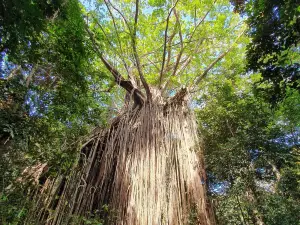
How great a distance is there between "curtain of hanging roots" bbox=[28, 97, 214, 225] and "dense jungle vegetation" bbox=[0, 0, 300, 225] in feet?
0.05

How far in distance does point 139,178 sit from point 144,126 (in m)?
0.98

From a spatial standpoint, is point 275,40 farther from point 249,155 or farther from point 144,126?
point 249,155

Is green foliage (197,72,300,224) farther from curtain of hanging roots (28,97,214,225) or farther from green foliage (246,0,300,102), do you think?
green foliage (246,0,300,102)

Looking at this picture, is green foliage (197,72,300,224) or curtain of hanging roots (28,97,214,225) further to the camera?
green foliage (197,72,300,224)

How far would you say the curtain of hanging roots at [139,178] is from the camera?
8.39 ft

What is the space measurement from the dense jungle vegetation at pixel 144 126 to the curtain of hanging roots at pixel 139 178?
0.02 metres

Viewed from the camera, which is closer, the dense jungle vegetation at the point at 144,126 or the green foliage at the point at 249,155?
the dense jungle vegetation at the point at 144,126

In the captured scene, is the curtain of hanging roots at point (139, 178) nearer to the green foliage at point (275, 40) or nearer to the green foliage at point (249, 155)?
the green foliage at point (249, 155)

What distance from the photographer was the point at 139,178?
281cm

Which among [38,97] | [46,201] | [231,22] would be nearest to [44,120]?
[38,97]

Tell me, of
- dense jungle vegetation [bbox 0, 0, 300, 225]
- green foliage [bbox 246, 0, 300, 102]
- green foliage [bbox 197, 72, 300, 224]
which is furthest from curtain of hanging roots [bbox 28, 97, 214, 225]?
green foliage [bbox 246, 0, 300, 102]

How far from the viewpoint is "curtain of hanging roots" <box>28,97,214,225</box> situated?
256 cm

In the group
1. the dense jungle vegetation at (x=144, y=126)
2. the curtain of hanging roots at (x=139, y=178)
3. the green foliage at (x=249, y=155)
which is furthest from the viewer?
the green foliage at (x=249, y=155)

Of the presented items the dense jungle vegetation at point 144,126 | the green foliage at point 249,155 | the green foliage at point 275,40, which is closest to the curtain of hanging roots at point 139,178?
the dense jungle vegetation at point 144,126
